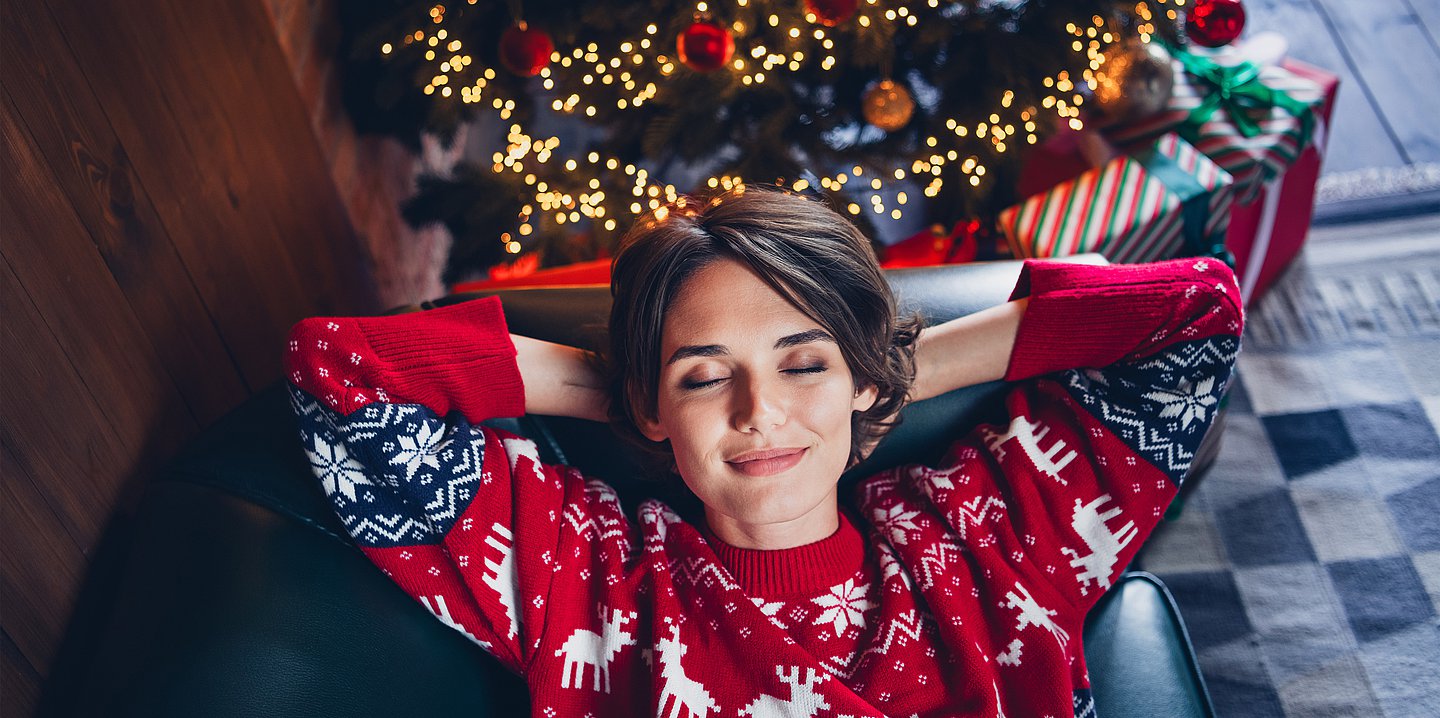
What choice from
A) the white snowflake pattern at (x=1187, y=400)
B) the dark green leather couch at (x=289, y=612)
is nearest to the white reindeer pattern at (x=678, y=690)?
the dark green leather couch at (x=289, y=612)

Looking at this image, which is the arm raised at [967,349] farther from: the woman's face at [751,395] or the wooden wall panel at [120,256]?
the wooden wall panel at [120,256]

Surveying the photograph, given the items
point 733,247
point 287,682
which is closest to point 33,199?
point 287,682

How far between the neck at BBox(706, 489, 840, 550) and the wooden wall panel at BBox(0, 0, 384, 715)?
2.47 ft

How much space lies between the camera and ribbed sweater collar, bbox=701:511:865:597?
3.82 ft

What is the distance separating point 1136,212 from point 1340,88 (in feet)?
4.86

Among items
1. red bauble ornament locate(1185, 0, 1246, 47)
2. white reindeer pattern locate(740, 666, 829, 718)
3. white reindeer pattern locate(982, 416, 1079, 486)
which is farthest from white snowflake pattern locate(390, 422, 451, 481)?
red bauble ornament locate(1185, 0, 1246, 47)

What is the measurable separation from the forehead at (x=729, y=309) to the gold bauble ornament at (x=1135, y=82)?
1150mm

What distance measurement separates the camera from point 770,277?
1.07 m

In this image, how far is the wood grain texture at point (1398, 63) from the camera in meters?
2.56

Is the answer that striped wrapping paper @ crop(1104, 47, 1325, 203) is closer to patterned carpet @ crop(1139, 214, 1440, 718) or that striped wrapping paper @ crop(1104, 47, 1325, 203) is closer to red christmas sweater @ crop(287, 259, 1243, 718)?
patterned carpet @ crop(1139, 214, 1440, 718)

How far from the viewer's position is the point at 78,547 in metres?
1.12

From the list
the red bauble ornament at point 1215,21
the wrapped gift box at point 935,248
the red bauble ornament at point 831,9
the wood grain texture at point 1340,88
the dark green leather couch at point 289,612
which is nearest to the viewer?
the dark green leather couch at point 289,612

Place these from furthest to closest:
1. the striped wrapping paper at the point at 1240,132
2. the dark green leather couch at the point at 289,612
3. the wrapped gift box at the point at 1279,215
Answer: the wrapped gift box at the point at 1279,215 → the striped wrapping paper at the point at 1240,132 → the dark green leather couch at the point at 289,612

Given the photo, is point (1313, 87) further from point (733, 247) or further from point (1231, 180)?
point (733, 247)
